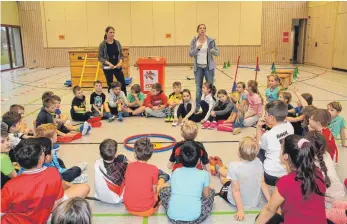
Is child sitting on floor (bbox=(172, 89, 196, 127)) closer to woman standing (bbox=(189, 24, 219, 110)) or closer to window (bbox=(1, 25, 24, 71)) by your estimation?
woman standing (bbox=(189, 24, 219, 110))

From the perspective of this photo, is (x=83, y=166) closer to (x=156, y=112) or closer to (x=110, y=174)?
(x=110, y=174)

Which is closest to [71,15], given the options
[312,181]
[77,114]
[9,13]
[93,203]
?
[9,13]

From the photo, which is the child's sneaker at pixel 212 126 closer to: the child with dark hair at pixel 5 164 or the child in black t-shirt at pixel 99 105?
the child in black t-shirt at pixel 99 105

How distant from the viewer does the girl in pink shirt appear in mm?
5715

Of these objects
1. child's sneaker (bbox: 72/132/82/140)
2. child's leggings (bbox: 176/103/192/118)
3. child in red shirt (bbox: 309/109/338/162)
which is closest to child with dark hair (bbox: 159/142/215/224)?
child in red shirt (bbox: 309/109/338/162)

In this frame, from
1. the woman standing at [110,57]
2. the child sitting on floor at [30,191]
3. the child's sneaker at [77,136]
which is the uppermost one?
the woman standing at [110,57]

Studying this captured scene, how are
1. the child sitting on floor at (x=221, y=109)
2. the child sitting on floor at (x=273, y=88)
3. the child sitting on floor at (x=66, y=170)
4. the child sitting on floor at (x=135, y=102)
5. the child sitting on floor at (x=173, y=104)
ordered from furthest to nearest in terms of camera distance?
the child sitting on floor at (x=135, y=102) < the child sitting on floor at (x=173, y=104) < the child sitting on floor at (x=273, y=88) < the child sitting on floor at (x=221, y=109) < the child sitting on floor at (x=66, y=170)

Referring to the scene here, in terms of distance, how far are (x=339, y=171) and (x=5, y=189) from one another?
3.55 metres

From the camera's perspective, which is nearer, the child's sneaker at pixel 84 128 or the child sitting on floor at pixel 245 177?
the child sitting on floor at pixel 245 177

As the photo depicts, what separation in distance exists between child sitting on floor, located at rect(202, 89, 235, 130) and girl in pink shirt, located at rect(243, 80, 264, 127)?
324 millimetres

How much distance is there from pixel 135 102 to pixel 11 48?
13.2m

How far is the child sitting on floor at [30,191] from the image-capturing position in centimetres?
224

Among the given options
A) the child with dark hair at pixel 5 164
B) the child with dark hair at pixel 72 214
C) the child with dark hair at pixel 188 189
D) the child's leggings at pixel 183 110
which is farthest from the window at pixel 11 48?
the child with dark hair at pixel 72 214

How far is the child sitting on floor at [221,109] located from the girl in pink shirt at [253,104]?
0.32 m
